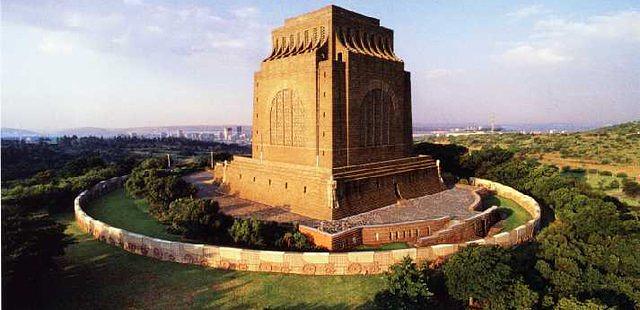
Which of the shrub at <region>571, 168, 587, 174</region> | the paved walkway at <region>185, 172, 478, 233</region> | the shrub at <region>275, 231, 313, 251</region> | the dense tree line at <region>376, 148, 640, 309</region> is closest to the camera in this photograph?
the dense tree line at <region>376, 148, 640, 309</region>

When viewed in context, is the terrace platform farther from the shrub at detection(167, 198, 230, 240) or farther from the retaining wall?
the shrub at detection(167, 198, 230, 240)

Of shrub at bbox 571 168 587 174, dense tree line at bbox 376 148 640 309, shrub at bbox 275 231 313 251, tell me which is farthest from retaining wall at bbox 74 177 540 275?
shrub at bbox 571 168 587 174

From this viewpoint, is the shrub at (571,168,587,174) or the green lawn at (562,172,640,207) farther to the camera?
the shrub at (571,168,587,174)

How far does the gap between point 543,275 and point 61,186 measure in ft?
94.5

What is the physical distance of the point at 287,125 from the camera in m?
24.7

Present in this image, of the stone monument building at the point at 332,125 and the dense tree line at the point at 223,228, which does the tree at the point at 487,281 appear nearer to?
the dense tree line at the point at 223,228

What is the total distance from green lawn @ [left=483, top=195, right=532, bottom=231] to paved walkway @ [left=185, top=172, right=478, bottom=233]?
1.86m

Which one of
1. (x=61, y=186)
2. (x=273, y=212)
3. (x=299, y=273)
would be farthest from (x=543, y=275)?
(x=61, y=186)

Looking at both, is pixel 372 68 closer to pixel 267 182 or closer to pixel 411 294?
pixel 267 182

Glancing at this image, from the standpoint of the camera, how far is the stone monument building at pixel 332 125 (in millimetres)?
21438

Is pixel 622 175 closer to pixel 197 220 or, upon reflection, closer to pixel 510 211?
pixel 510 211

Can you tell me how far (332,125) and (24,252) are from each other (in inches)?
561

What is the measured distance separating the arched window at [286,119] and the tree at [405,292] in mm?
12665

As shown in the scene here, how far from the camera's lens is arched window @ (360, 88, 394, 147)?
77.2 feet
